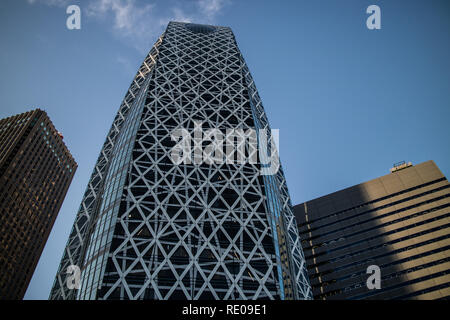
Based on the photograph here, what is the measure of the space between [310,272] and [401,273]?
20694 mm

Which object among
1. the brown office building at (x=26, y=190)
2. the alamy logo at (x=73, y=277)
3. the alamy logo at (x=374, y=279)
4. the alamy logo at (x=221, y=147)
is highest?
the brown office building at (x=26, y=190)

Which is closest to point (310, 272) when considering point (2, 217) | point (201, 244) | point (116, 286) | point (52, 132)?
point (201, 244)

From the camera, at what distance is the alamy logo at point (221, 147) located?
6247cm

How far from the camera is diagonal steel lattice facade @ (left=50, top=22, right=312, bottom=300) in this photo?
45969mm

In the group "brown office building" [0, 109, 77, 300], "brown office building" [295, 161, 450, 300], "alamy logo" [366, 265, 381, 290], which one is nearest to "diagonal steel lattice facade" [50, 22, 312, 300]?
"alamy logo" [366, 265, 381, 290]

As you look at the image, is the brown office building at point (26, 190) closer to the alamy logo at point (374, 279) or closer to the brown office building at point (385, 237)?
the brown office building at point (385, 237)

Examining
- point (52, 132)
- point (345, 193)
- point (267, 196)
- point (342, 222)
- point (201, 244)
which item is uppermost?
point (52, 132)

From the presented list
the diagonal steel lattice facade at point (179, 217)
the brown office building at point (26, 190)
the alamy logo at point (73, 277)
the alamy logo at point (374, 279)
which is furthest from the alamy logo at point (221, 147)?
the brown office building at point (26, 190)

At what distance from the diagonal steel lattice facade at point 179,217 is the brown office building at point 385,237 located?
33179 mm

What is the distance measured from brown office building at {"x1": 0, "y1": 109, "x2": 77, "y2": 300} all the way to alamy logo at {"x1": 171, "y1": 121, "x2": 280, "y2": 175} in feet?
201
